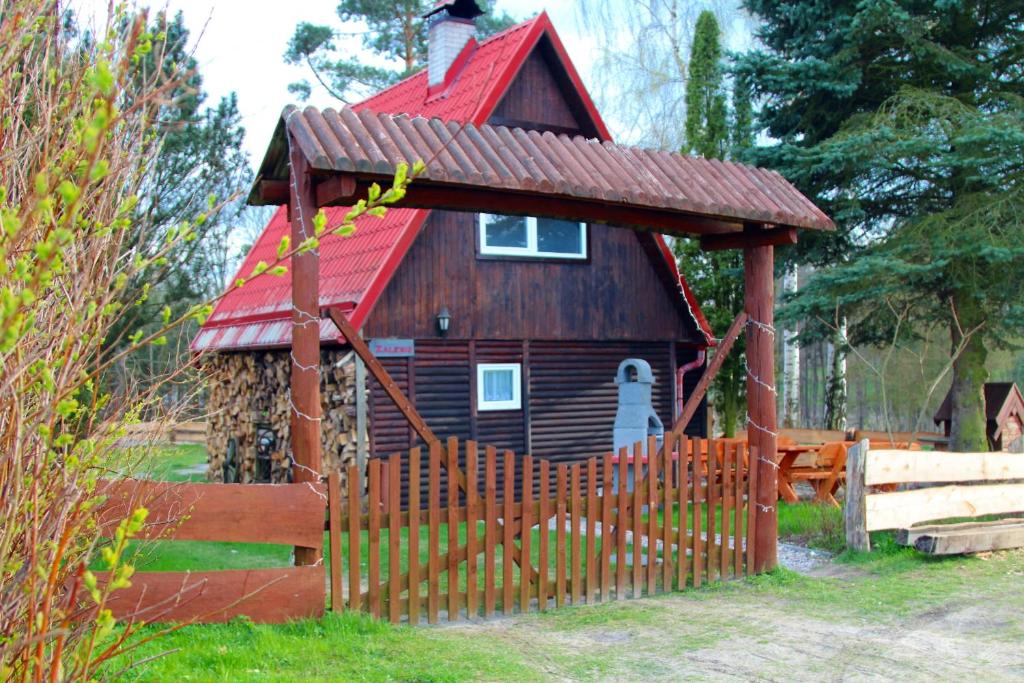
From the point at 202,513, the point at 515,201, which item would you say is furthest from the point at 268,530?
the point at 515,201

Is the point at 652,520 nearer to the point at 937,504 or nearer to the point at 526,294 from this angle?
the point at 937,504

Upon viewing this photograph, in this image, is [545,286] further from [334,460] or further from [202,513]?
[202,513]

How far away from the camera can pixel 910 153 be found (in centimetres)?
1363

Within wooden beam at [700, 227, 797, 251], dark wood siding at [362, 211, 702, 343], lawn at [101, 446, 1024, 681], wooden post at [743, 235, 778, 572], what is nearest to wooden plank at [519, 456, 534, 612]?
lawn at [101, 446, 1024, 681]

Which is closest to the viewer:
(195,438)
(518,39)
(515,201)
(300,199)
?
(300,199)

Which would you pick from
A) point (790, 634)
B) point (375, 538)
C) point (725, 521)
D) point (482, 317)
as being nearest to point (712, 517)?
point (725, 521)

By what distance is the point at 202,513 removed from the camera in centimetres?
612

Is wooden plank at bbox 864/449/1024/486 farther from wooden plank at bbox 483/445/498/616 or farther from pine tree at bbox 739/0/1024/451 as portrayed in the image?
wooden plank at bbox 483/445/498/616

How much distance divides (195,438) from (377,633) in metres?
26.3

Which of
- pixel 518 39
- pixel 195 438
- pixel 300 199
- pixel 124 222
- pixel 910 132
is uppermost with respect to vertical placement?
pixel 518 39

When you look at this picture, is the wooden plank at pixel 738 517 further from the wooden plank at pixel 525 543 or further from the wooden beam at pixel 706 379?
the wooden plank at pixel 525 543

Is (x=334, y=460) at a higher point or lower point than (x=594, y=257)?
lower

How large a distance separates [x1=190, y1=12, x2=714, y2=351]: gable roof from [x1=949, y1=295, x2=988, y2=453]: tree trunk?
384 cm

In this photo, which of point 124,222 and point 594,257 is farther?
point 594,257
